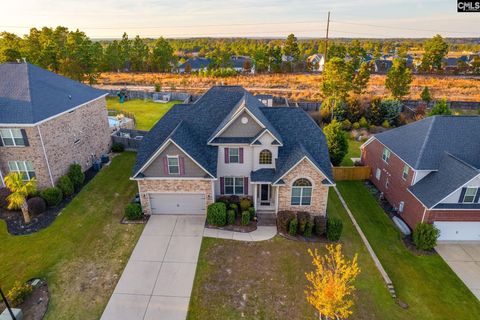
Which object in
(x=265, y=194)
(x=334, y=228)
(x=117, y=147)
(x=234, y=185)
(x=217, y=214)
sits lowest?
(x=334, y=228)

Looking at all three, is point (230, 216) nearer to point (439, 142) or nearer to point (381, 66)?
point (439, 142)

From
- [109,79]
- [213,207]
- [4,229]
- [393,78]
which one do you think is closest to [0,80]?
[4,229]

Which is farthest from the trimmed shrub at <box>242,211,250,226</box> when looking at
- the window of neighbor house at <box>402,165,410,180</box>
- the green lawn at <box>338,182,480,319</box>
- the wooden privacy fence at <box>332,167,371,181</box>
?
the window of neighbor house at <box>402,165,410,180</box>

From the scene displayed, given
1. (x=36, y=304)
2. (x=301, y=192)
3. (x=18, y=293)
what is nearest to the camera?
(x=18, y=293)

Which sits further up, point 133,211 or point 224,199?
point 224,199

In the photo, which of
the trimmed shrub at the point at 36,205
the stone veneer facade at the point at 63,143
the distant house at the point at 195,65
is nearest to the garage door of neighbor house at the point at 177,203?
the trimmed shrub at the point at 36,205

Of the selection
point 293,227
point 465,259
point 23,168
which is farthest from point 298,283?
point 23,168

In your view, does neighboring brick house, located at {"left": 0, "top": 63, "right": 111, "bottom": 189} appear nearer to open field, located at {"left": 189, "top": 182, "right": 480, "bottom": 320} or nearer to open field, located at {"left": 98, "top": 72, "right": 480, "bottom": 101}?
open field, located at {"left": 189, "top": 182, "right": 480, "bottom": 320}
